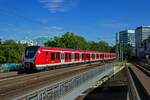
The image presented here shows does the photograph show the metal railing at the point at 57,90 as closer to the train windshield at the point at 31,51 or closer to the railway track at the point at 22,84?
the railway track at the point at 22,84

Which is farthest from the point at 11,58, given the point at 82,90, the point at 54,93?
the point at 54,93

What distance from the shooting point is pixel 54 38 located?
144000 mm

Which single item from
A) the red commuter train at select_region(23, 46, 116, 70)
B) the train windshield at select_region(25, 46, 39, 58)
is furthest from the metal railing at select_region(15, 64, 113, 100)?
the train windshield at select_region(25, 46, 39, 58)

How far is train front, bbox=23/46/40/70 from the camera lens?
4519cm

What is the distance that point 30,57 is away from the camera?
150 ft

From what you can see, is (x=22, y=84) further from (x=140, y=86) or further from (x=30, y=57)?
(x=30, y=57)

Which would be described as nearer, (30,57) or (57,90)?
(57,90)

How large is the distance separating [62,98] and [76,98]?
2122 millimetres

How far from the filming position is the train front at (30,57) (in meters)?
45.2

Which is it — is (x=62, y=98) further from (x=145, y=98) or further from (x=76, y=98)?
(x=145, y=98)

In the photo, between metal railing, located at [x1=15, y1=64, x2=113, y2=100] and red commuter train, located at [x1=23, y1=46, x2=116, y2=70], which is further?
red commuter train, located at [x1=23, y1=46, x2=116, y2=70]

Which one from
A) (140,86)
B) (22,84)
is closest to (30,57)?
(22,84)

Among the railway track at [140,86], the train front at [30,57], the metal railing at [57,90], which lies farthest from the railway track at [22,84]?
the railway track at [140,86]

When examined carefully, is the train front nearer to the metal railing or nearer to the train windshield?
the train windshield
